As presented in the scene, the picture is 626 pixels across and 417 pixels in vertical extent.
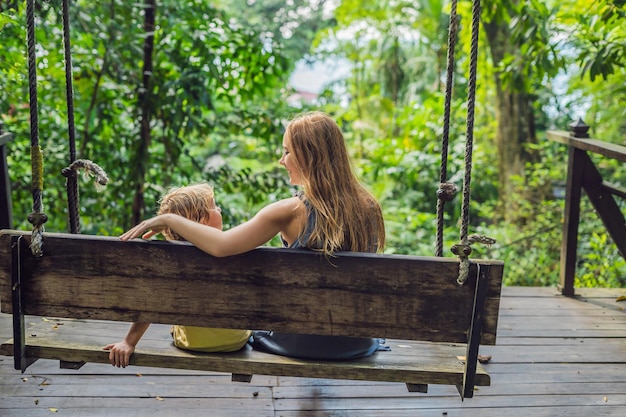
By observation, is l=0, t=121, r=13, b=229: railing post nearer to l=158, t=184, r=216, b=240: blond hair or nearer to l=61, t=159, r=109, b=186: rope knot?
l=61, t=159, r=109, b=186: rope knot

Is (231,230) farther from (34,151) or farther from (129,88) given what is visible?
→ (129,88)

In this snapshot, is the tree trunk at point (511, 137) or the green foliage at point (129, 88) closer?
the green foliage at point (129, 88)

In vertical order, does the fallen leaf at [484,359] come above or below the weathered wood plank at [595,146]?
below

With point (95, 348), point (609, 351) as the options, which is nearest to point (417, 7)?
point (609, 351)

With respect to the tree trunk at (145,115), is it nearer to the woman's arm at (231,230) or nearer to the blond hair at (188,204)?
the blond hair at (188,204)

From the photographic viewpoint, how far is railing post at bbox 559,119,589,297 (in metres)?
3.65

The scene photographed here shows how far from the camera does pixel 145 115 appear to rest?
4168 mm

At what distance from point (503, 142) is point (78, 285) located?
5369 mm

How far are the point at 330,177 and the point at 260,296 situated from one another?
1.35ft

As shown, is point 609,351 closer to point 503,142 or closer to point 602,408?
point 602,408

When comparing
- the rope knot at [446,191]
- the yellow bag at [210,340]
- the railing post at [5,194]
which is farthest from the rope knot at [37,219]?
the railing post at [5,194]

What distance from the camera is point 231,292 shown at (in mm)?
1901

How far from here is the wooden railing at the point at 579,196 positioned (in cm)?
357

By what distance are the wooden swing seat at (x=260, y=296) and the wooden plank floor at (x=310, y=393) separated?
0.41m
